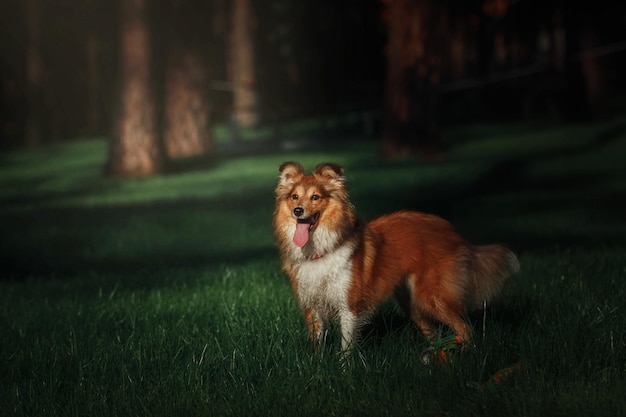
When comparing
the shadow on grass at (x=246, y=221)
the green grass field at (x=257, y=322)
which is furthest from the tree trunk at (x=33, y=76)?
the green grass field at (x=257, y=322)

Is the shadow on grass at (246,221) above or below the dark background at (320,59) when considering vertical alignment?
below

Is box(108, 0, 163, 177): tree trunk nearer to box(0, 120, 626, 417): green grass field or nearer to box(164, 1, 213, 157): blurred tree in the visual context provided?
box(164, 1, 213, 157): blurred tree

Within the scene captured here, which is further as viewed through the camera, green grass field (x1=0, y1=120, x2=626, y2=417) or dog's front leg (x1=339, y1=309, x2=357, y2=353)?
dog's front leg (x1=339, y1=309, x2=357, y2=353)

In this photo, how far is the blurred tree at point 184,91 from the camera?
28719 mm

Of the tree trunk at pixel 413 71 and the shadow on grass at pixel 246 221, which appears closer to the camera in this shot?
the shadow on grass at pixel 246 221

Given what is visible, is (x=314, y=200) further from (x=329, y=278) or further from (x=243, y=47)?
(x=243, y=47)

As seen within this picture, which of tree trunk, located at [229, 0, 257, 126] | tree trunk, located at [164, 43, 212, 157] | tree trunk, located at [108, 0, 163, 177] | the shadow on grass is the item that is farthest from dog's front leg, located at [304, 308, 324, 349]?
tree trunk, located at [229, 0, 257, 126]

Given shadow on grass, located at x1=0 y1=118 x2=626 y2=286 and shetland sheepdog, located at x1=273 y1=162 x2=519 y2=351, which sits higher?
shetland sheepdog, located at x1=273 y1=162 x2=519 y2=351

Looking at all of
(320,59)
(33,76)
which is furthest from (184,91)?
(33,76)

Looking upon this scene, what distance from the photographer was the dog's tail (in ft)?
21.6

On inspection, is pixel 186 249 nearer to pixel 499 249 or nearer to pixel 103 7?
pixel 499 249

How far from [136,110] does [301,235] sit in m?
18.6

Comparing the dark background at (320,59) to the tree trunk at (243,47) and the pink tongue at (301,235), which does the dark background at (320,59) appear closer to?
the tree trunk at (243,47)

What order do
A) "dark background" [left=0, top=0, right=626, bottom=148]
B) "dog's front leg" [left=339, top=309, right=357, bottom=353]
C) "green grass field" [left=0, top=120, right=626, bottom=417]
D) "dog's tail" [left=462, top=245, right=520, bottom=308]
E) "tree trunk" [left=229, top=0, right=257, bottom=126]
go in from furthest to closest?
"tree trunk" [left=229, top=0, right=257, bottom=126] → "dark background" [left=0, top=0, right=626, bottom=148] → "dog's tail" [left=462, top=245, right=520, bottom=308] → "dog's front leg" [left=339, top=309, right=357, bottom=353] → "green grass field" [left=0, top=120, right=626, bottom=417]
